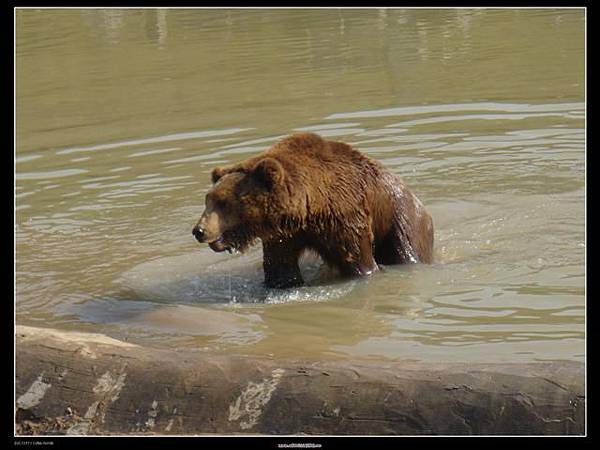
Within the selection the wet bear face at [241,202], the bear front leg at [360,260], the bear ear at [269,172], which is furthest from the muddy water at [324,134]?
the bear ear at [269,172]

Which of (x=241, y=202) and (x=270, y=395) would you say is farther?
(x=241, y=202)

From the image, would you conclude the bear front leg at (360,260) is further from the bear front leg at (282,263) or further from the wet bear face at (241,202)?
the wet bear face at (241,202)

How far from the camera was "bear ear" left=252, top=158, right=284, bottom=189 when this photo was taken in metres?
8.28

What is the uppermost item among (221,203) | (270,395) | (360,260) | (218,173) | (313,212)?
(218,173)

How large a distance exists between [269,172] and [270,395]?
2903 mm

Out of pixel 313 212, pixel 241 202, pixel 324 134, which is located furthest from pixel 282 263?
pixel 324 134

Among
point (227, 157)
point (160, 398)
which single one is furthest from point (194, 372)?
point (227, 157)

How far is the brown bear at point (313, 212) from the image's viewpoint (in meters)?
8.37

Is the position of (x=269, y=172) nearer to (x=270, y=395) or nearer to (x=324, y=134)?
(x=270, y=395)

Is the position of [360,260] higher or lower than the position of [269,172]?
lower

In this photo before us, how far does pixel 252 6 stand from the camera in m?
27.1

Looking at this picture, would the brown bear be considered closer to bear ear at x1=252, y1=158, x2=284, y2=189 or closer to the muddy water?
bear ear at x1=252, y1=158, x2=284, y2=189

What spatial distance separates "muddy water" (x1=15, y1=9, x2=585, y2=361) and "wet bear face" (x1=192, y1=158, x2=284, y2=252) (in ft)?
2.04

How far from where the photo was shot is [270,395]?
569 centimetres
